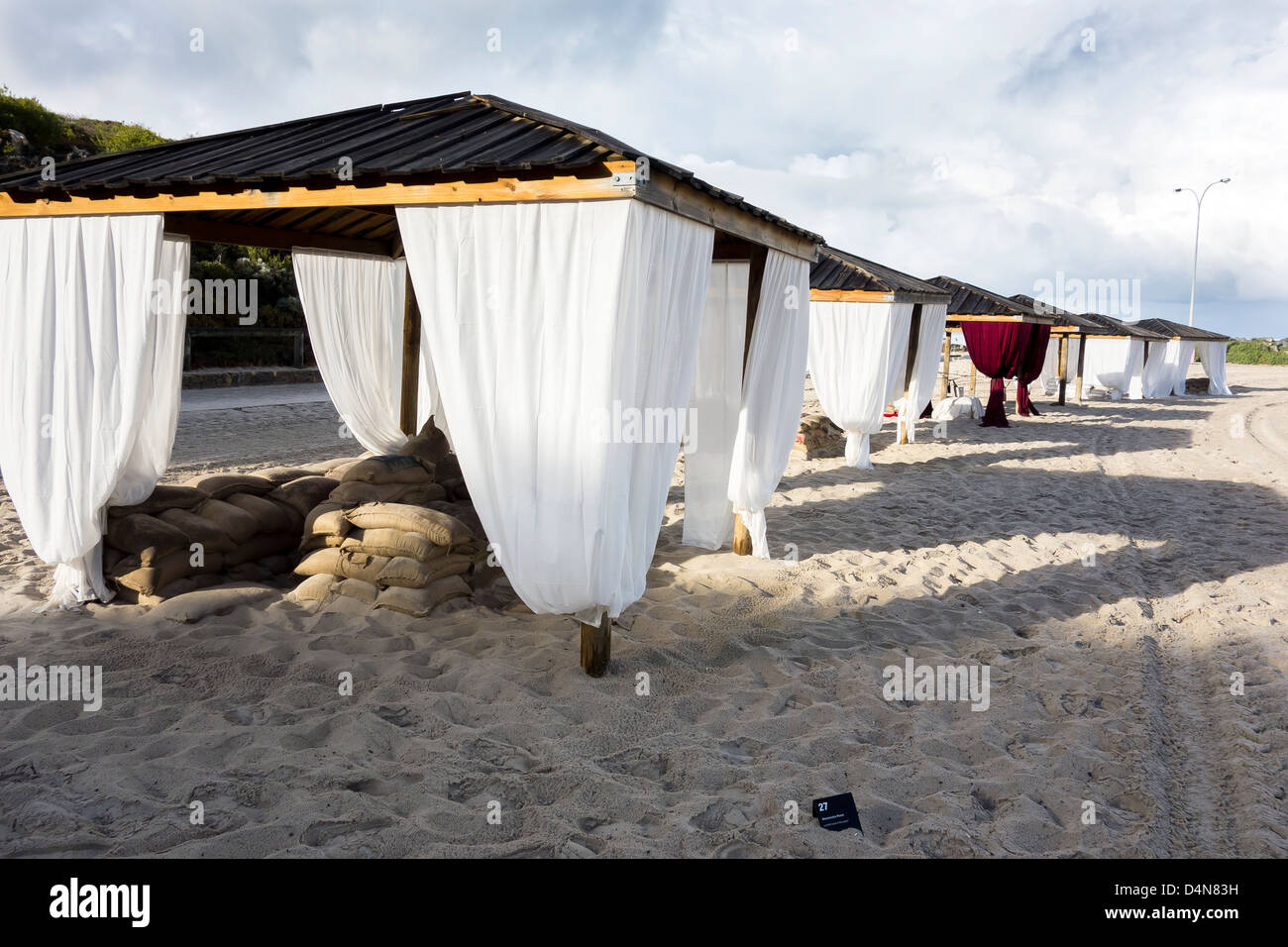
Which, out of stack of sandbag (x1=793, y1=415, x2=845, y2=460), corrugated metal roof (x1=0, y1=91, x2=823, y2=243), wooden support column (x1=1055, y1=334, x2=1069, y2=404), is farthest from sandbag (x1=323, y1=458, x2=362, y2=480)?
wooden support column (x1=1055, y1=334, x2=1069, y2=404)

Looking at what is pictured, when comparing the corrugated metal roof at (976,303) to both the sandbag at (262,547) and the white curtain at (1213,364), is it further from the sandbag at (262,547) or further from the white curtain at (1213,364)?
the white curtain at (1213,364)

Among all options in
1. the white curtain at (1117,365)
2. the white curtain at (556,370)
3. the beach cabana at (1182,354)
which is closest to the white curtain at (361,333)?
the white curtain at (556,370)

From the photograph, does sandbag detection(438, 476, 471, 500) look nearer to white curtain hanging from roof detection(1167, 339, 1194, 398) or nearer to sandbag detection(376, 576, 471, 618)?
sandbag detection(376, 576, 471, 618)

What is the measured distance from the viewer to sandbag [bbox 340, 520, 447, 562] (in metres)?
4.98

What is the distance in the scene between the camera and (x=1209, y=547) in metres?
7.43

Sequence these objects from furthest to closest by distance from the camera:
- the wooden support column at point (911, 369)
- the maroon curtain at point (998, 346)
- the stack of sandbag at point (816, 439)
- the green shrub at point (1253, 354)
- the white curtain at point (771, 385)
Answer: the green shrub at point (1253, 354) → the maroon curtain at point (998, 346) → the wooden support column at point (911, 369) → the stack of sandbag at point (816, 439) → the white curtain at point (771, 385)

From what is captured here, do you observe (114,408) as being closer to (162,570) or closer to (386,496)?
(162,570)

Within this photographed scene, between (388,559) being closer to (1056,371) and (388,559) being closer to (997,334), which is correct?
(997,334)

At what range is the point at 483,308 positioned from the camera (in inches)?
152

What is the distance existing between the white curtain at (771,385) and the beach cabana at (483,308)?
0.07ft

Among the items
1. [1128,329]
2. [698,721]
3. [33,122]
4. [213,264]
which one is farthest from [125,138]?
[1128,329]

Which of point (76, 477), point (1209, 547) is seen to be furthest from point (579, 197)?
point (1209, 547)

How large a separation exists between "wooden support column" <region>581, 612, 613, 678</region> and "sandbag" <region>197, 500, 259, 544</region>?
2529 millimetres

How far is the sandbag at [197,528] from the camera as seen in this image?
5094 millimetres
